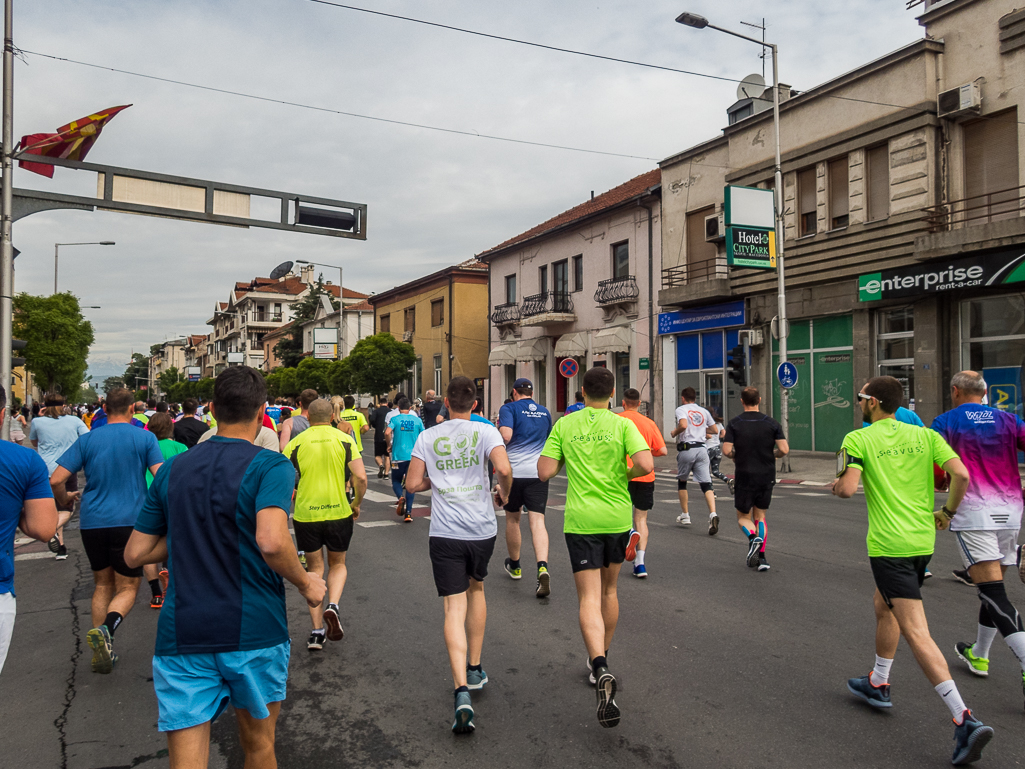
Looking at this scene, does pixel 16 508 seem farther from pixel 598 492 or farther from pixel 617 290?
pixel 617 290

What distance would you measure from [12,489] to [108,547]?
87.5 inches

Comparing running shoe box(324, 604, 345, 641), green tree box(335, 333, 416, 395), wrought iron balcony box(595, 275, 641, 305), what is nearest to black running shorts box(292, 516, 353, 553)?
running shoe box(324, 604, 345, 641)

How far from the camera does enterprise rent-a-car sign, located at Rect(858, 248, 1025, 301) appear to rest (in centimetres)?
1519

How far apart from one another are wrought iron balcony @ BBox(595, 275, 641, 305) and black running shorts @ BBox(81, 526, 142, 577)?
23260 millimetres

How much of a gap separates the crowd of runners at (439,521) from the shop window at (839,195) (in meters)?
14.5

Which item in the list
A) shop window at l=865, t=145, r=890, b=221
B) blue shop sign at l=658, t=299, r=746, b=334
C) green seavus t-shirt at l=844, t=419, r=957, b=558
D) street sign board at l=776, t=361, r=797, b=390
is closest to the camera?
green seavus t-shirt at l=844, t=419, r=957, b=558

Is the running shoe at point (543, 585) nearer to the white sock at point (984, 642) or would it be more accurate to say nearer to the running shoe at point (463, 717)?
the running shoe at point (463, 717)

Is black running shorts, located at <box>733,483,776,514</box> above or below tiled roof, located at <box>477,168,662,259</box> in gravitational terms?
below

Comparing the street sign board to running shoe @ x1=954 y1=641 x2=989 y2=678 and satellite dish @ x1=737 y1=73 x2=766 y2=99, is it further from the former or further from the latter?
running shoe @ x1=954 y1=641 x2=989 y2=678

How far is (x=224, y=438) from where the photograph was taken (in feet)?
9.05

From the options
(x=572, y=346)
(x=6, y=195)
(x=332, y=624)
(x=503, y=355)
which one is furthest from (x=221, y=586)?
(x=503, y=355)

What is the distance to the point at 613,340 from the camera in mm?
27484

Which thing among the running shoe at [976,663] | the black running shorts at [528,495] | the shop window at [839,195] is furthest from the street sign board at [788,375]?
the running shoe at [976,663]

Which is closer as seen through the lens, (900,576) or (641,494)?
(900,576)
